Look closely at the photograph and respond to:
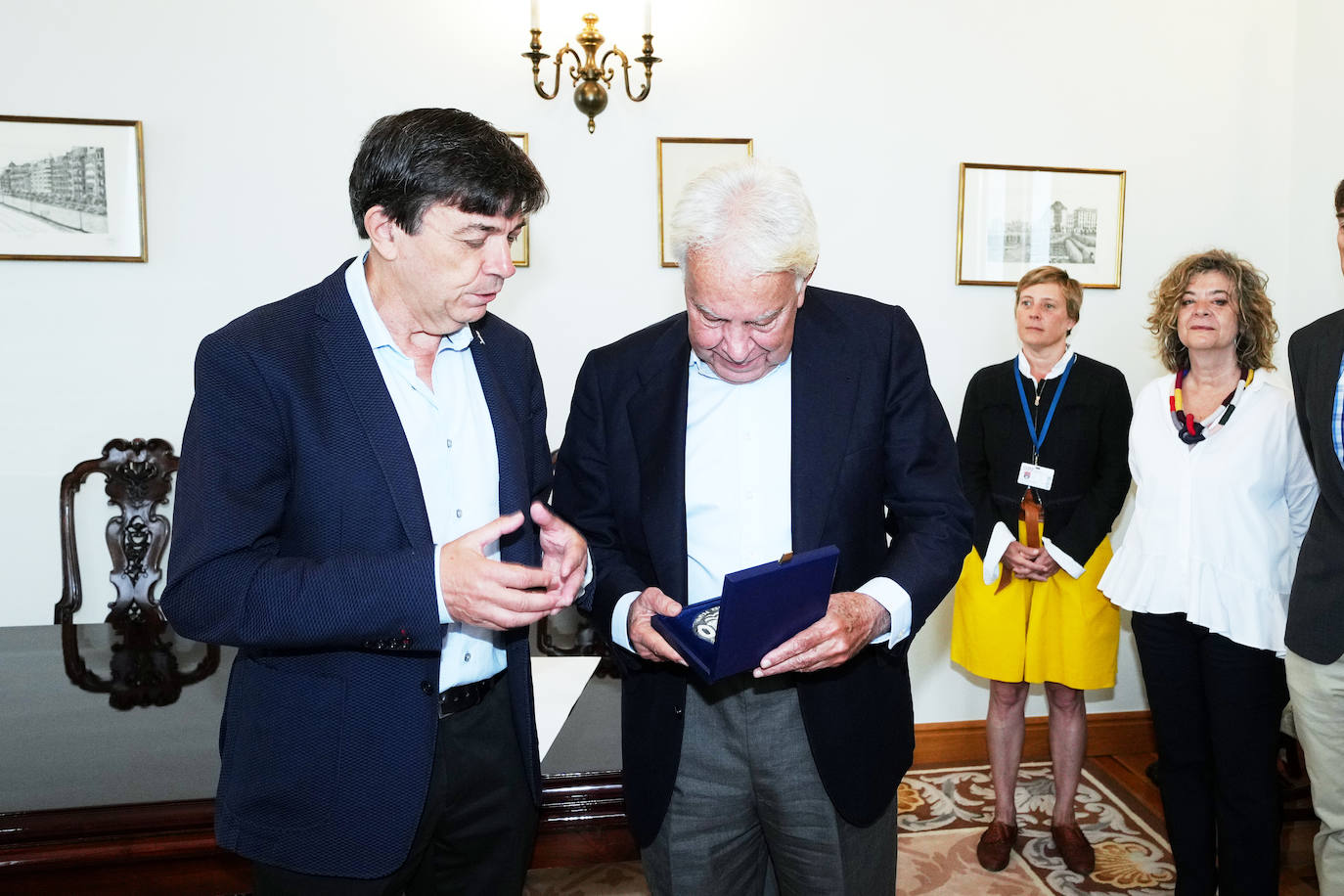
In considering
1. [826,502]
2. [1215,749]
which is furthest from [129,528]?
[1215,749]

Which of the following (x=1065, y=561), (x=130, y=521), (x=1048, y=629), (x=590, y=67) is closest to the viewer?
(x=1065, y=561)

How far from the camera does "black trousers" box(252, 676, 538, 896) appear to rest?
1.53 metres

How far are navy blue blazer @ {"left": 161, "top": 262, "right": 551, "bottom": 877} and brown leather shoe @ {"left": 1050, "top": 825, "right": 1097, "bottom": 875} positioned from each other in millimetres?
2582

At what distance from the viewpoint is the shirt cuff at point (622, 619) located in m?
1.63

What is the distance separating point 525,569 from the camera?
1309 mm

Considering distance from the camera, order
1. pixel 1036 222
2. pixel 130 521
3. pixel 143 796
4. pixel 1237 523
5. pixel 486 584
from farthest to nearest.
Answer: pixel 1036 222
pixel 130 521
pixel 1237 523
pixel 143 796
pixel 486 584

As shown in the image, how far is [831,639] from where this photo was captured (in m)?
1.47

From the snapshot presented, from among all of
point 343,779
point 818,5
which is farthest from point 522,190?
point 818,5

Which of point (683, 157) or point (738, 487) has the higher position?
point (683, 157)

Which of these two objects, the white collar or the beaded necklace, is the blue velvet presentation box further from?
the white collar

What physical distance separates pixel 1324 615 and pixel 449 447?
2124mm

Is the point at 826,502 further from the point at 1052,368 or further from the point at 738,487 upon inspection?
the point at 1052,368

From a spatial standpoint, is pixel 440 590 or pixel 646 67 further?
pixel 646 67

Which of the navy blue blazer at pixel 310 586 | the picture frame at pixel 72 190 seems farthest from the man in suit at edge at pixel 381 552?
the picture frame at pixel 72 190
